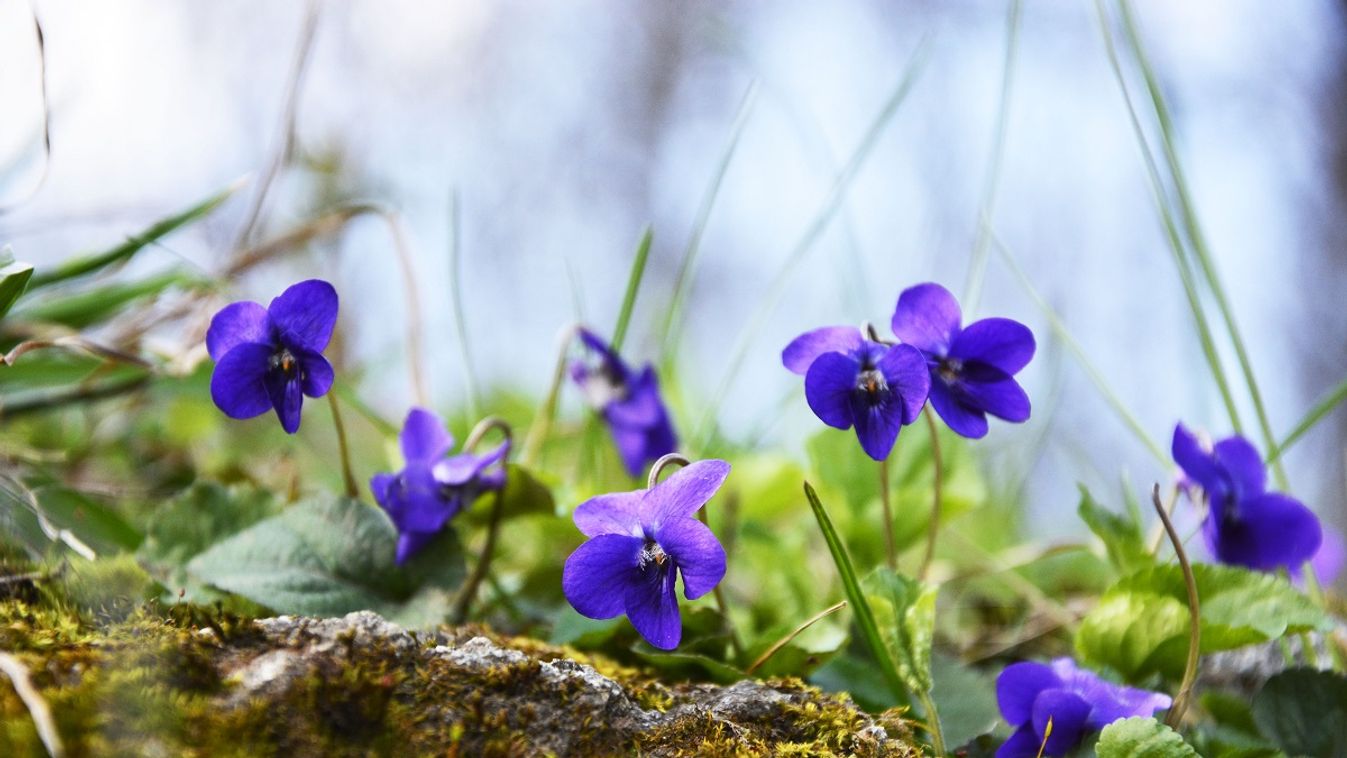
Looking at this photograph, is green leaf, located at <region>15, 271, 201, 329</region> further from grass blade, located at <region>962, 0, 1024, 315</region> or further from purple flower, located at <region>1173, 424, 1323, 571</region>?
purple flower, located at <region>1173, 424, 1323, 571</region>

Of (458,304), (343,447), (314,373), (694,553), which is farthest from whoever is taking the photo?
(458,304)

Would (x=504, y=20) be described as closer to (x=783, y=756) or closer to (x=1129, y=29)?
(x=1129, y=29)

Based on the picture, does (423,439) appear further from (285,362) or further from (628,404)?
(628,404)

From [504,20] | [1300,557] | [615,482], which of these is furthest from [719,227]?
[1300,557]

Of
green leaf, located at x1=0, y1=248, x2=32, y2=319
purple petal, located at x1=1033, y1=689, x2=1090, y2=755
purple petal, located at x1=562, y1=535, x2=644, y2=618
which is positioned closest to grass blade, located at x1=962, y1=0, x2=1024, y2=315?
purple petal, located at x1=1033, y1=689, x2=1090, y2=755

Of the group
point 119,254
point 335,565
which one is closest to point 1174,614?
point 335,565

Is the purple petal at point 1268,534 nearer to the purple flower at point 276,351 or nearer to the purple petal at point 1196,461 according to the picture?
the purple petal at point 1196,461

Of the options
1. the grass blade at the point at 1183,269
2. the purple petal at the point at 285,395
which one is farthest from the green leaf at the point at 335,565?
the grass blade at the point at 1183,269
